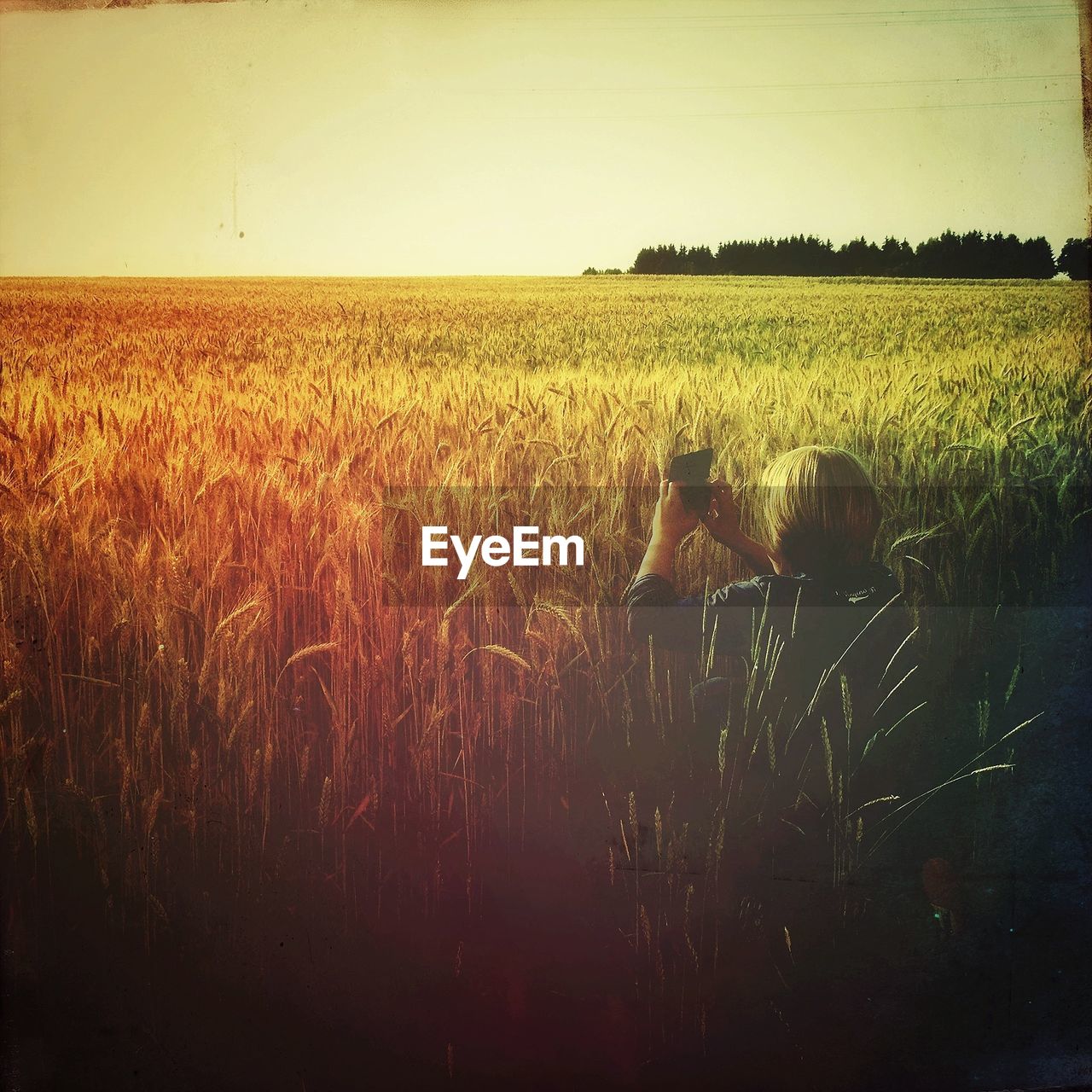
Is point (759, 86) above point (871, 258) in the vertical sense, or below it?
above

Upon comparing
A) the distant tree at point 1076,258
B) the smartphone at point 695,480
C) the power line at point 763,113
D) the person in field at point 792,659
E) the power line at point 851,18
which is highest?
the power line at point 851,18

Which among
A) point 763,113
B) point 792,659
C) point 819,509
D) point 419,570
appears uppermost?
point 763,113

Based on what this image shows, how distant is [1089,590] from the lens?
6.71 feet

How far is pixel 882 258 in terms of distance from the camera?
6.65 feet

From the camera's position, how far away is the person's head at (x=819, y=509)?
2010mm

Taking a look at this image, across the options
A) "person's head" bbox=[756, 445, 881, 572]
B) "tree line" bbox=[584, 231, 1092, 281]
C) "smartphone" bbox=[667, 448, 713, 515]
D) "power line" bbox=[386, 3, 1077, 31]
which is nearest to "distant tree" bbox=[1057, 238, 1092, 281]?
"tree line" bbox=[584, 231, 1092, 281]

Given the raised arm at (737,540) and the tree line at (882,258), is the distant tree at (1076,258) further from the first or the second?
the raised arm at (737,540)

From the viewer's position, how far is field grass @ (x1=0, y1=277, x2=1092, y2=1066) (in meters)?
2.03

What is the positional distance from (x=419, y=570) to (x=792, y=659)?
87 cm

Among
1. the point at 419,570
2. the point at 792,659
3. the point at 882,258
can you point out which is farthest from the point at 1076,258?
the point at 419,570

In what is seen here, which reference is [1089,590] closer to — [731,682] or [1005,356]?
[1005,356]

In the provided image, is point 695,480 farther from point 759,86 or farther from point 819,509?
point 759,86

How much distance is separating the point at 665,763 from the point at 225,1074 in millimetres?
1250

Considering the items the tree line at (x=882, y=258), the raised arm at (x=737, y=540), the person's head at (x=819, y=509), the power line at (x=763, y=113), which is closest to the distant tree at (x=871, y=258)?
the tree line at (x=882, y=258)
